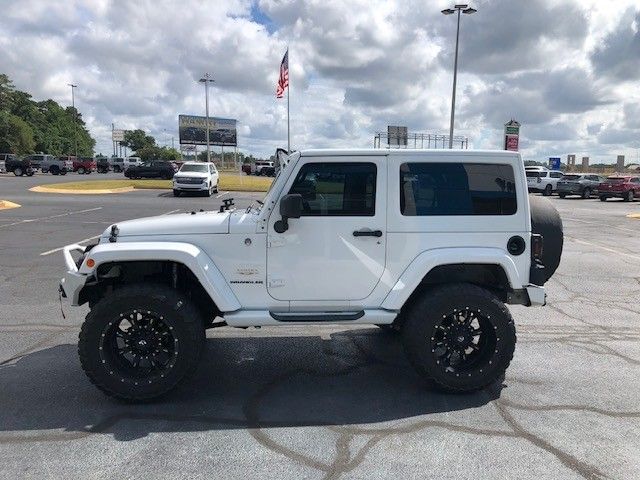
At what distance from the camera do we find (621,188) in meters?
29.5

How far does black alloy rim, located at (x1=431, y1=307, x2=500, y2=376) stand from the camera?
12.8 ft

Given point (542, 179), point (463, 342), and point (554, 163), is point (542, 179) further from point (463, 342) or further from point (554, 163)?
point (463, 342)

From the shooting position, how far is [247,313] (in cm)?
379

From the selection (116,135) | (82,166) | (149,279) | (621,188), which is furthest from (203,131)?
(149,279)

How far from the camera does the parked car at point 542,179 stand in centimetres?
3378

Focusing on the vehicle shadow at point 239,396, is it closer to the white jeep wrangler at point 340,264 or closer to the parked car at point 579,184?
the white jeep wrangler at point 340,264

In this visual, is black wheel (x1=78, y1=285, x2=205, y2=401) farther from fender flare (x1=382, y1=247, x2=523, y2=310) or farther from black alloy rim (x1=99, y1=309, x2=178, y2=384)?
fender flare (x1=382, y1=247, x2=523, y2=310)

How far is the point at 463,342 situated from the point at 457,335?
0.25ft

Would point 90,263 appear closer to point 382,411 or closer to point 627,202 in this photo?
point 382,411

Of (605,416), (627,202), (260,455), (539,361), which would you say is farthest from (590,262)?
(627,202)

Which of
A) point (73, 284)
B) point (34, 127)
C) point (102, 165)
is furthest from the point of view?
point (34, 127)

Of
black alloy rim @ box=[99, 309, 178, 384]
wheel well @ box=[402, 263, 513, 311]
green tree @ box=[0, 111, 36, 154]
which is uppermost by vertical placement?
green tree @ box=[0, 111, 36, 154]

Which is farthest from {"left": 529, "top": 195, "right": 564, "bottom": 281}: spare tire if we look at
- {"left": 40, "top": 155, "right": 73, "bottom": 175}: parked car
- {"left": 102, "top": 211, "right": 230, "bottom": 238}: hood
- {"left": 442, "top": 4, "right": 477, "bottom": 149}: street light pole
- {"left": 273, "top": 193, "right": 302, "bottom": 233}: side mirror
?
{"left": 40, "top": 155, "right": 73, "bottom": 175}: parked car

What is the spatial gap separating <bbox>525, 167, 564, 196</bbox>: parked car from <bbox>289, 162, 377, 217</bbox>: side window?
33.0m
